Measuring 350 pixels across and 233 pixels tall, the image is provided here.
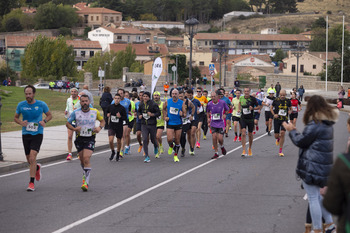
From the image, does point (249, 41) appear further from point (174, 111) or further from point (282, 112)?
point (174, 111)

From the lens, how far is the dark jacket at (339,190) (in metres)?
4.14

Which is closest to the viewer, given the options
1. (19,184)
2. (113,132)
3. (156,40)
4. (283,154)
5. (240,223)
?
(240,223)

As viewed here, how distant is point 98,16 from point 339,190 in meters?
187

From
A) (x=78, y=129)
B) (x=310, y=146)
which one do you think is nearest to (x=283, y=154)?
(x=78, y=129)

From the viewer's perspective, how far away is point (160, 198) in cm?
1105

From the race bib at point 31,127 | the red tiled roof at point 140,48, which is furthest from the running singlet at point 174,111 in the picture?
the red tiled roof at point 140,48

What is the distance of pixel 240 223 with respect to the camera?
899cm

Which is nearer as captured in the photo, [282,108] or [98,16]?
[282,108]

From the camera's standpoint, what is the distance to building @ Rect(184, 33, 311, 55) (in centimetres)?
16988

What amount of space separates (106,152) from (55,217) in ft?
31.6

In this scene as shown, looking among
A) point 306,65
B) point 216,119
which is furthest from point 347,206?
point 306,65

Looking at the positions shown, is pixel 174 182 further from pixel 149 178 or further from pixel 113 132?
pixel 113 132

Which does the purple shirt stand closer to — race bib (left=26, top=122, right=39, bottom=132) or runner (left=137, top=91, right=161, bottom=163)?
runner (left=137, top=91, right=161, bottom=163)

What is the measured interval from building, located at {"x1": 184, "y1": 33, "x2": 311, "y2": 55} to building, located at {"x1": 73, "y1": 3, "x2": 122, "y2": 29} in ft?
98.8
